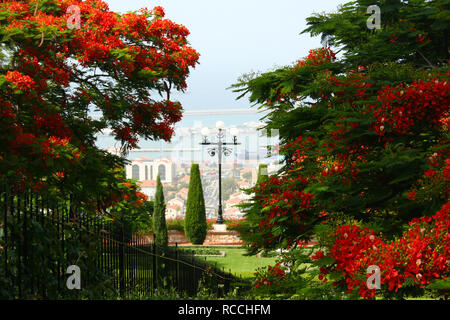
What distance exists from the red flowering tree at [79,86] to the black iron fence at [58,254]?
1266 mm

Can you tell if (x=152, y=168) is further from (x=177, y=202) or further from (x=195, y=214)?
(x=195, y=214)

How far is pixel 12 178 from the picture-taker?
6.10 metres

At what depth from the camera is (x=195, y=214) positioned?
22.8 meters

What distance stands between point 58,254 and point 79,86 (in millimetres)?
5429

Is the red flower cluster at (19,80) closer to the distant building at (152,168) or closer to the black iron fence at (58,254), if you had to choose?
the black iron fence at (58,254)

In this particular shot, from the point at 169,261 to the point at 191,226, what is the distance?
46.7ft

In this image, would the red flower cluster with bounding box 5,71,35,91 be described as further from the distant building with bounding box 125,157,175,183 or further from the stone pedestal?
the distant building with bounding box 125,157,175,183

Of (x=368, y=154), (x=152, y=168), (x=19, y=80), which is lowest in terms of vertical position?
(x=368, y=154)

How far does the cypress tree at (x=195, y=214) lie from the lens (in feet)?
74.8

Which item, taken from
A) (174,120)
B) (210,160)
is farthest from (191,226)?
(174,120)

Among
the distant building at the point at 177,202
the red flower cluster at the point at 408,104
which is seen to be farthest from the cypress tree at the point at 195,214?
the red flower cluster at the point at 408,104

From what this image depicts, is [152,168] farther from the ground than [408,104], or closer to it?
closer to it

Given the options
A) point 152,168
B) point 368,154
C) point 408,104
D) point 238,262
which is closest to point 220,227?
point 238,262
